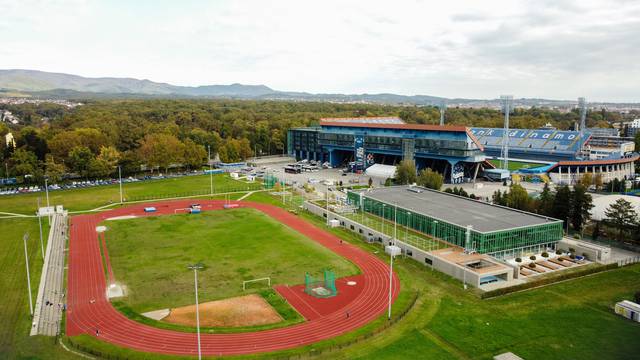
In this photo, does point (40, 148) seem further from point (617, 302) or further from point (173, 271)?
point (617, 302)

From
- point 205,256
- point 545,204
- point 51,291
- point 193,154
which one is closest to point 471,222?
point 545,204

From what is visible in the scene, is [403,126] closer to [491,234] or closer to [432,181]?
[432,181]

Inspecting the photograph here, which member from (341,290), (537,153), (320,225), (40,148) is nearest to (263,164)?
(40,148)

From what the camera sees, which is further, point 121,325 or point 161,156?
point 161,156

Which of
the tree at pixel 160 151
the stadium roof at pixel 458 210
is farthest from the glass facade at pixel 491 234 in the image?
the tree at pixel 160 151

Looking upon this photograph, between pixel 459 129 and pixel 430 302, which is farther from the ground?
pixel 459 129

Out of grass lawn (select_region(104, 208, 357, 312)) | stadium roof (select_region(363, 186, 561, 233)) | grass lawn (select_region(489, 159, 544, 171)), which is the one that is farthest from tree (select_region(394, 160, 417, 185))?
grass lawn (select_region(489, 159, 544, 171))

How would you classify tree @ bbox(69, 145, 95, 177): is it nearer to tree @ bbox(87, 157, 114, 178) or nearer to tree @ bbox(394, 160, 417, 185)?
tree @ bbox(87, 157, 114, 178)
